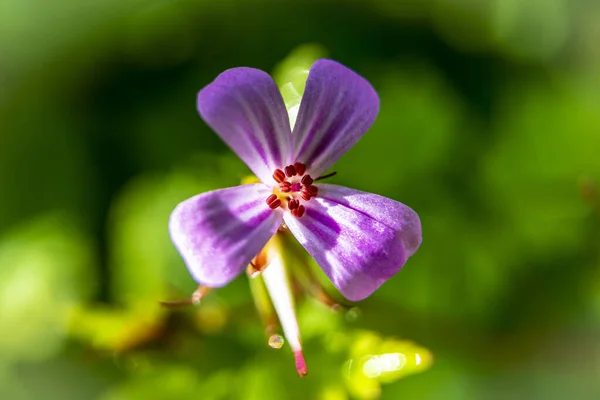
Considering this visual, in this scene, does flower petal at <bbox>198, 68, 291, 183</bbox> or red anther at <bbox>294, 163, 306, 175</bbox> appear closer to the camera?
flower petal at <bbox>198, 68, 291, 183</bbox>

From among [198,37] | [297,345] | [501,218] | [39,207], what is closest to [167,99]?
[198,37]

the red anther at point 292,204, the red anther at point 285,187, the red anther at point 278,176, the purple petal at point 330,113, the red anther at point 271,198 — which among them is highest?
the purple petal at point 330,113

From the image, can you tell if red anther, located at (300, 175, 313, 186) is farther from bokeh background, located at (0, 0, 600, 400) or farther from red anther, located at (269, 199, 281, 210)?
bokeh background, located at (0, 0, 600, 400)

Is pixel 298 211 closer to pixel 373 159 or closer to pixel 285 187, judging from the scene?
pixel 285 187

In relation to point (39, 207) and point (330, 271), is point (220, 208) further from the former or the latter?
point (39, 207)

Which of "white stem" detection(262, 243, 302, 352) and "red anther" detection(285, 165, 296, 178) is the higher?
"red anther" detection(285, 165, 296, 178)

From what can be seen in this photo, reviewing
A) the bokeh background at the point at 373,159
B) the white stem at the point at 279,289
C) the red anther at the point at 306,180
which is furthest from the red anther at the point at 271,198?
the bokeh background at the point at 373,159

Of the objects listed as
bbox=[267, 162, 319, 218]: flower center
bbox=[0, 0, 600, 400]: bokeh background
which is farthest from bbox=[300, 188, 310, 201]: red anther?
bbox=[0, 0, 600, 400]: bokeh background

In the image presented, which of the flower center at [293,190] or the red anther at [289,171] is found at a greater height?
the red anther at [289,171]

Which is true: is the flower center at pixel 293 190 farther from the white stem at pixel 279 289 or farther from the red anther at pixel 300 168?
the white stem at pixel 279 289
